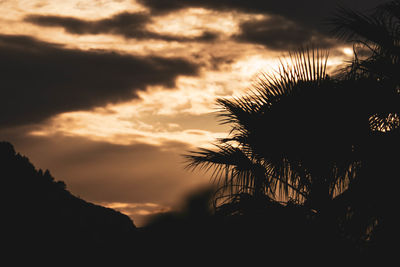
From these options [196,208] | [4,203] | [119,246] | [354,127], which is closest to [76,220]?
[4,203]

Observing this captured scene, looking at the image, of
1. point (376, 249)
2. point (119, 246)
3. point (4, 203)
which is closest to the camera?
point (376, 249)

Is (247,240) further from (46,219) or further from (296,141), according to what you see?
(46,219)

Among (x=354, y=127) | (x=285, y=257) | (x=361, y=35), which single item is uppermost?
(x=361, y=35)

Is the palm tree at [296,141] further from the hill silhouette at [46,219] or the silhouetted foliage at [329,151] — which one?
the hill silhouette at [46,219]

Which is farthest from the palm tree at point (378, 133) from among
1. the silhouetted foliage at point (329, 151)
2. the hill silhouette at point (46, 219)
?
the hill silhouette at point (46, 219)

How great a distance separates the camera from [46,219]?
23.7 metres

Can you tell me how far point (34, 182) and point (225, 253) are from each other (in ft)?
74.6

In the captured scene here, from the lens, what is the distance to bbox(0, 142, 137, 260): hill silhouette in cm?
2066

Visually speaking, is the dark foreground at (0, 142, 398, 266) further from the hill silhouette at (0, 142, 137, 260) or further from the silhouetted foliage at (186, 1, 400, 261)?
the hill silhouette at (0, 142, 137, 260)

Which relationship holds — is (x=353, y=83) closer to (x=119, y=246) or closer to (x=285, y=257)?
(x=285, y=257)

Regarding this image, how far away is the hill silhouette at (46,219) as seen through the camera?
20656 millimetres

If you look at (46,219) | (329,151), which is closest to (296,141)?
(329,151)

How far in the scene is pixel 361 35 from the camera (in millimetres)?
8531

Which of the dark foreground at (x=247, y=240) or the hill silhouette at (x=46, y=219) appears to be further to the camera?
the hill silhouette at (x=46, y=219)
